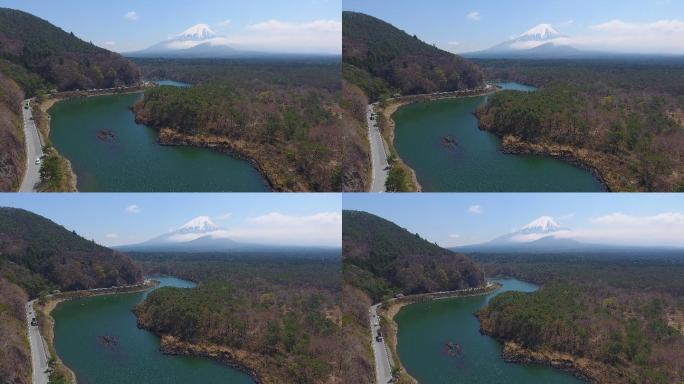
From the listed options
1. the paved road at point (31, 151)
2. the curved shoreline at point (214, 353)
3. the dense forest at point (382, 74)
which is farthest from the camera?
the curved shoreline at point (214, 353)

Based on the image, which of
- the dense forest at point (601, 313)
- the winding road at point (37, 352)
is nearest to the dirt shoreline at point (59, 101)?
the winding road at point (37, 352)

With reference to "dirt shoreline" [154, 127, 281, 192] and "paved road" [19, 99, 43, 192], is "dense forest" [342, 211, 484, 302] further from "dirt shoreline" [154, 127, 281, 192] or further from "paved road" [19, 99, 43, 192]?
"paved road" [19, 99, 43, 192]

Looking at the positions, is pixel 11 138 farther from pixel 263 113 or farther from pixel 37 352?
pixel 263 113

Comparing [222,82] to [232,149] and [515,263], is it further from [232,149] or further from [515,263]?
[515,263]

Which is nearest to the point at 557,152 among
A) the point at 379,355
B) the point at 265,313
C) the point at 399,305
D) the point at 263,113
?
the point at 399,305

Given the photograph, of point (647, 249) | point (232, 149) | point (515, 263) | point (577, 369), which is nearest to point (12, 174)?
point (232, 149)

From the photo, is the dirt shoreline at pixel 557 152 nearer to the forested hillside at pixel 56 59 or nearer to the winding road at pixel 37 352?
the forested hillside at pixel 56 59
